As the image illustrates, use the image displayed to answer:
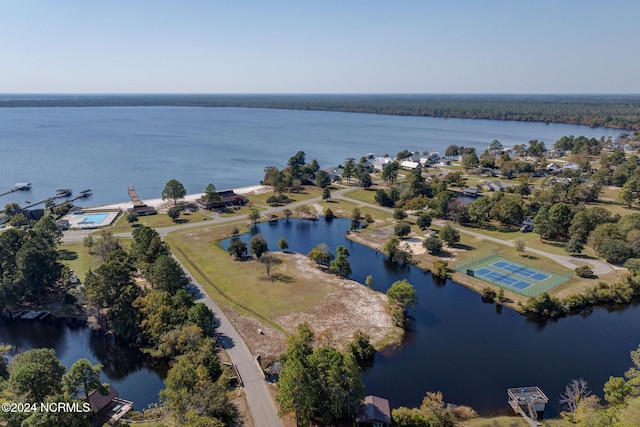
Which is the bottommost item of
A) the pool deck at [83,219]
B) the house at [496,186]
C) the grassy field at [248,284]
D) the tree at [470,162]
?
the grassy field at [248,284]

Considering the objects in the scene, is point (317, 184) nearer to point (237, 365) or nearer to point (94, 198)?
point (94, 198)

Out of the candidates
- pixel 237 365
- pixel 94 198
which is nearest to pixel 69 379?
pixel 237 365

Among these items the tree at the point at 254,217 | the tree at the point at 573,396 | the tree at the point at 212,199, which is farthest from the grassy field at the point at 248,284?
the tree at the point at 573,396

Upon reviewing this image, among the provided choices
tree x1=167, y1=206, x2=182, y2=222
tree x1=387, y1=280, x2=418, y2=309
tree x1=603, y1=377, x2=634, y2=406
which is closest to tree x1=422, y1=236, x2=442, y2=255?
tree x1=387, y1=280, x2=418, y2=309

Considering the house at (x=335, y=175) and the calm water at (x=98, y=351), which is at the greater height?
the house at (x=335, y=175)

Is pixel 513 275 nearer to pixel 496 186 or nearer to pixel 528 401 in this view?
pixel 528 401

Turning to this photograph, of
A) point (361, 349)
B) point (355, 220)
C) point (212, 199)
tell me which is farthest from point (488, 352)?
point (212, 199)

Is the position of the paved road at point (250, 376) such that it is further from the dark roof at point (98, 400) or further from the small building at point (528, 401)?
the small building at point (528, 401)

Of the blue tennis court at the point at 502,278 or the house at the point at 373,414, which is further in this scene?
the blue tennis court at the point at 502,278
